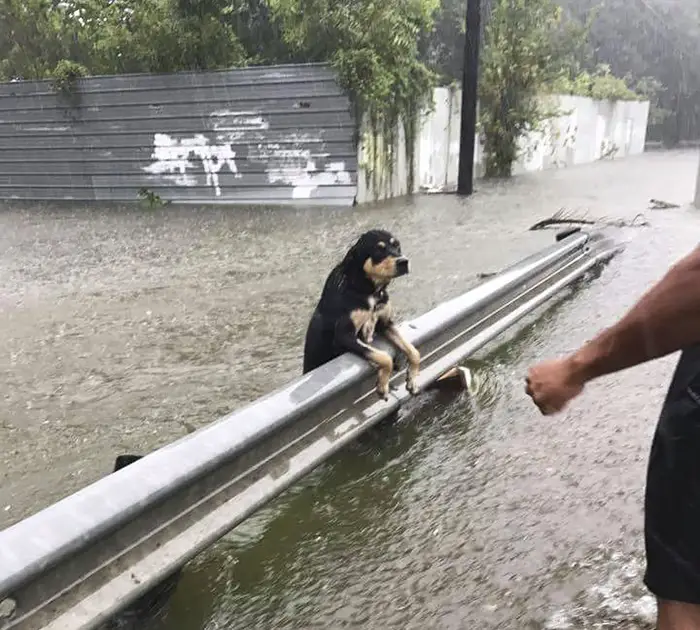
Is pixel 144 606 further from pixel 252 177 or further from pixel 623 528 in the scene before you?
pixel 252 177

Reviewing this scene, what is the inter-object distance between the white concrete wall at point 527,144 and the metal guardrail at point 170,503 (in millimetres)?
9244

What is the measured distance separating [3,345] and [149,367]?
1290mm

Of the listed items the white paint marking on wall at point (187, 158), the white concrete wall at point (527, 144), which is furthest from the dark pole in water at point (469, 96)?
the white paint marking on wall at point (187, 158)

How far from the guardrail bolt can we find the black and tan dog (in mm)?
1642

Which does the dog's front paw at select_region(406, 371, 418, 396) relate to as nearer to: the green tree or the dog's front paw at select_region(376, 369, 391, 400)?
the dog's front paw at select_region(376, 369, 391, 400)

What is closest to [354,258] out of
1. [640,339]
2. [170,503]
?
[170,503]

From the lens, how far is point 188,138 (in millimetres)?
12508

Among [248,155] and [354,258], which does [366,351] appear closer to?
[354,258]

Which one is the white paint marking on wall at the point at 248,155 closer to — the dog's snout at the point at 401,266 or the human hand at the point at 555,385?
the dog's snout at the point at 401,266

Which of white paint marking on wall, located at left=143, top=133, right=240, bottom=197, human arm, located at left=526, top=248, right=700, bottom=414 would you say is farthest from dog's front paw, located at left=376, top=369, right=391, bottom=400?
white paint marking on wall, located at left=143, top=133, right=240, bottom=197

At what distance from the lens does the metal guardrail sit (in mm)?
1481

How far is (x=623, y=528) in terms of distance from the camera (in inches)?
97.7

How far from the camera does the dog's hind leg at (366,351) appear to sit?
2.82m

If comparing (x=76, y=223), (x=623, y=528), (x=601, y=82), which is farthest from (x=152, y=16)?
(x=601, y=82)
